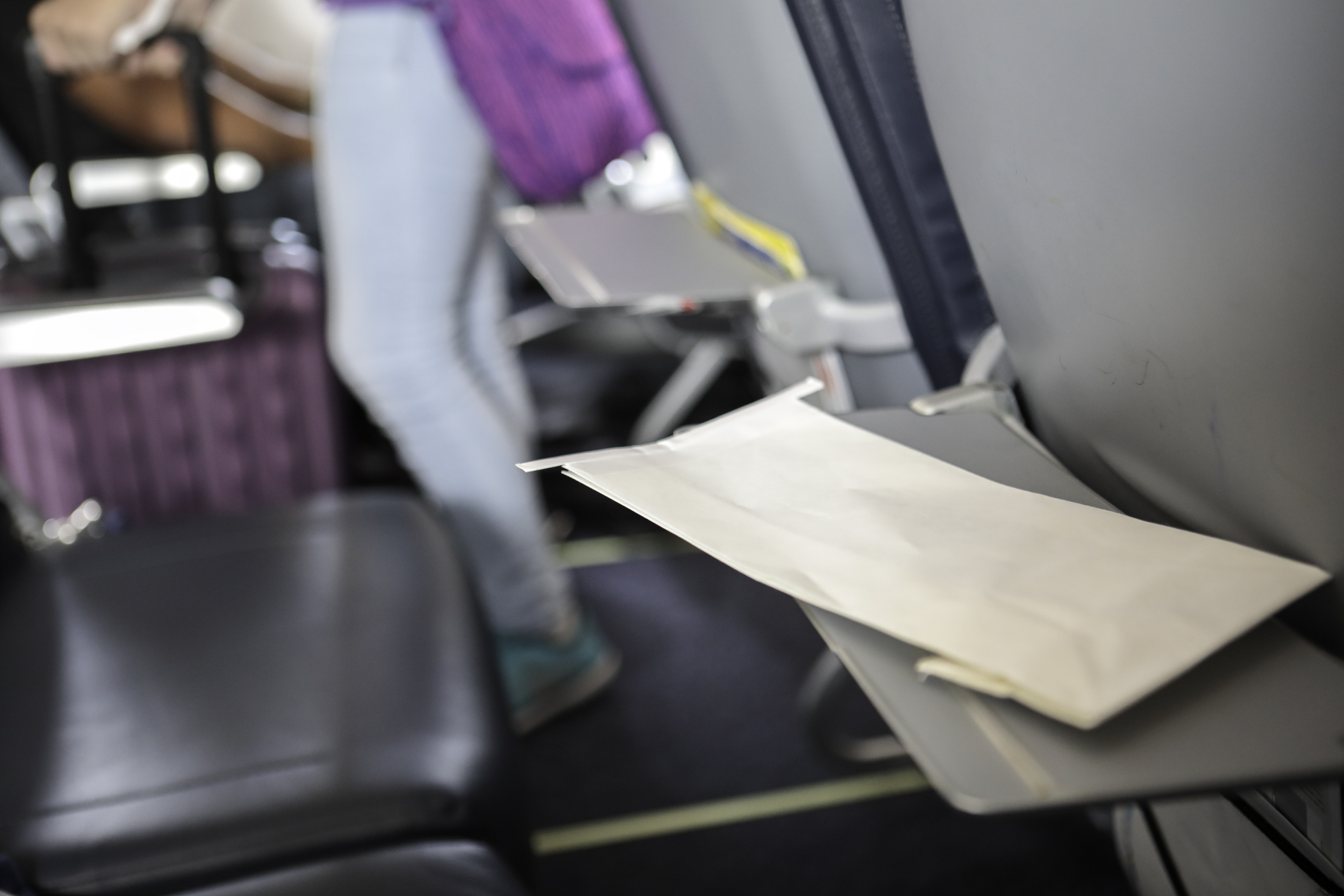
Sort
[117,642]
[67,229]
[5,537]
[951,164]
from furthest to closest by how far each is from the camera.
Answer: [67,229] < [5,537] < [117,642] < [951,164]

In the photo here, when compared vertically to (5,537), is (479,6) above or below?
above

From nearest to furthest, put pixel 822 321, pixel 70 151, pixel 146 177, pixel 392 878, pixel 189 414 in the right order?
pixel 392 878, pixel 822 321, pixel 70 151, pixel 189 414, pixel 146 177

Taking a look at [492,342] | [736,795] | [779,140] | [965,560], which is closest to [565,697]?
[736,795]

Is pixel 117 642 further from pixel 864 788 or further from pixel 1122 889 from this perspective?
pixel 1122 889

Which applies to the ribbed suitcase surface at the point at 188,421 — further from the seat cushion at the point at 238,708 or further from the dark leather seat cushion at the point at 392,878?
the dark leather seat cushion at the point at 392,878

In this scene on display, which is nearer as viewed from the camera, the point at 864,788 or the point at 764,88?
the point at 764,88

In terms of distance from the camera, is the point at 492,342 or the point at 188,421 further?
the point at 188,421

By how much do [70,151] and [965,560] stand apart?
1267 millimetres

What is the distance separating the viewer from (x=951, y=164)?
472 millimetres

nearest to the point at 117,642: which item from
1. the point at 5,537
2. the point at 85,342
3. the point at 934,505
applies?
the point at 5,537

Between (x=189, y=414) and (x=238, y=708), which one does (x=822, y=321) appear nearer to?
(x=238, y=708)

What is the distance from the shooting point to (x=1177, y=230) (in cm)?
34

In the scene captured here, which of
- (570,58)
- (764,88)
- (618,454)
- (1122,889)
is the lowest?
(1122,889)

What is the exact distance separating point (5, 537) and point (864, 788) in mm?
1006
